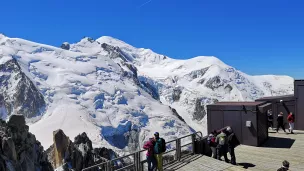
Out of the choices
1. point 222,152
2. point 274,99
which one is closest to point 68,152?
point 274,99

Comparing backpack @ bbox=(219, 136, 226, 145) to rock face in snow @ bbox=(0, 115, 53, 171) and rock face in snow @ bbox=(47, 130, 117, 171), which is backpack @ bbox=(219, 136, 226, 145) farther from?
rock face in snow @ bbox=(47, 130, 117, 171)

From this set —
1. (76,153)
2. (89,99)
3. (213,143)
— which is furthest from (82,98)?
(213,143)

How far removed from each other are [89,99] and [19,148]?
9120 cm

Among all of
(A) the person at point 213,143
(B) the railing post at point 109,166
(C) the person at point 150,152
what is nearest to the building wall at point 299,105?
(A) the person at point 213,143

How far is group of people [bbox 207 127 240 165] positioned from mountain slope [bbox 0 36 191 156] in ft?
342

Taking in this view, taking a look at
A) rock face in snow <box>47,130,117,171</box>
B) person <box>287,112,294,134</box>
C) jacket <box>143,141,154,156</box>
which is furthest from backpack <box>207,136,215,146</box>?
rock face in snow <box>47,130,117,171</box>

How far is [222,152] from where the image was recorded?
16250 millimetres

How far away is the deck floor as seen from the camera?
51.2 ft

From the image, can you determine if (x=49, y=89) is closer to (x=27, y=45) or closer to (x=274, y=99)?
(x=27, y=45)

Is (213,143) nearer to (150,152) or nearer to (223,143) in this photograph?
(223,143)

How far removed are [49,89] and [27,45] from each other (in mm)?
34450

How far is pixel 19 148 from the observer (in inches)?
2442

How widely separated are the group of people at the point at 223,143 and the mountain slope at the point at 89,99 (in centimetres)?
10416

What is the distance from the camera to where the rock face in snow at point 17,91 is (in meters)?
153
